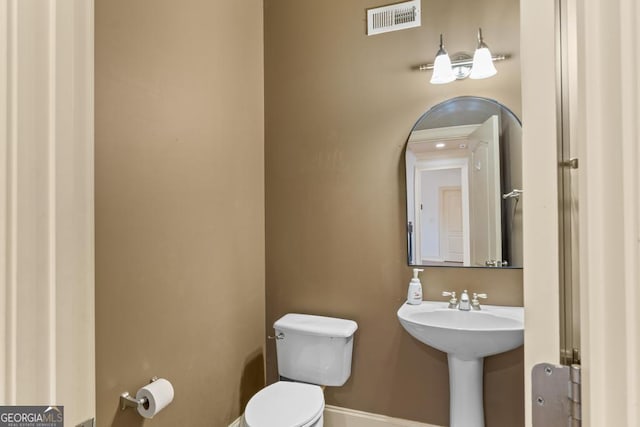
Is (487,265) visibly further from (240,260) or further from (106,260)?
(106,260)

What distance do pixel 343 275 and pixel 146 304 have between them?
1.05 m

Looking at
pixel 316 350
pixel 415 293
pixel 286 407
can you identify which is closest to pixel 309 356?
pixel 316 350

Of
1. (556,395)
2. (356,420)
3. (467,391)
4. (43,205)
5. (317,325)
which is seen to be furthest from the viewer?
(356,420)

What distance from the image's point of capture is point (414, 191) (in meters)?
1.86

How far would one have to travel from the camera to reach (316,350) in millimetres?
1796

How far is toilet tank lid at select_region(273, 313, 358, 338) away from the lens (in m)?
1.76

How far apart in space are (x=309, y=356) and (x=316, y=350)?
5 centimetres

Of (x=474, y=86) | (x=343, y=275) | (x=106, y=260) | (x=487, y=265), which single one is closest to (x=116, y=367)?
(x=106, y=260)

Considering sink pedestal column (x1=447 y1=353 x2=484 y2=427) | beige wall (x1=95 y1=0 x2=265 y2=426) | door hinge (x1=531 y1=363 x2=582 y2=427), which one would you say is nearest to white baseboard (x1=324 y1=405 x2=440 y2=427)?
sink pedestal column (x1=447 y1=353 x2=484 y2=427)

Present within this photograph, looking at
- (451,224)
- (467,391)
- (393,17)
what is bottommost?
(467,391)

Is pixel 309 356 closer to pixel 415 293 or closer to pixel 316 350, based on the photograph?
pixel 316 350

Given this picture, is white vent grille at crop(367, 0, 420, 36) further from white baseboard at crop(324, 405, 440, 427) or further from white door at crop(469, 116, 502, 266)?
white baseboard at crop(324, 405, 440, 427)

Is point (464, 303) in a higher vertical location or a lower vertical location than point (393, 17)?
lower

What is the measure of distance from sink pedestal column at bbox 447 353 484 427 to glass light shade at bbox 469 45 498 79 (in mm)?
1379
